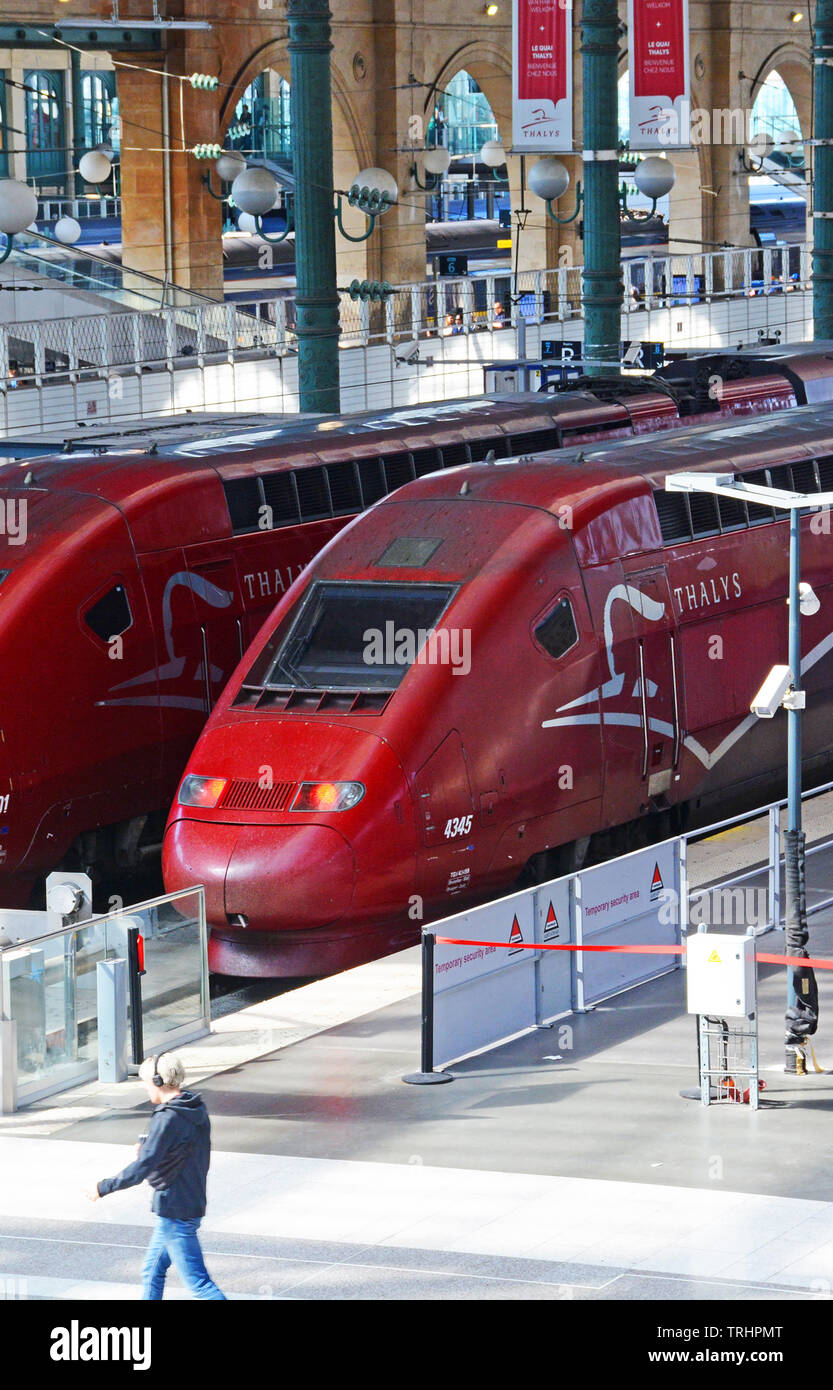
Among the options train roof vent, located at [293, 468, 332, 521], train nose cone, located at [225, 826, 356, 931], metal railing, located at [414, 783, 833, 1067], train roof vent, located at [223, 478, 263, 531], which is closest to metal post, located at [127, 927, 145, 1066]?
train nose cone, located at [225, 826, 356, 931]

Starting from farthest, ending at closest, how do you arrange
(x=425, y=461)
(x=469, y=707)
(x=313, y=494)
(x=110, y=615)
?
(x=425, y=461) < (x=313, y=494) < (x=110, y=615) < (x=469, y=707)

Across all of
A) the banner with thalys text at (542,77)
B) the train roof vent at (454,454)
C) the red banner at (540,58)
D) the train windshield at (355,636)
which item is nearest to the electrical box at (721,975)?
the train windshield at (355,636)

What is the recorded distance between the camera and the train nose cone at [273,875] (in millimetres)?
17562

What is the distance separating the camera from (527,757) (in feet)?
61.4

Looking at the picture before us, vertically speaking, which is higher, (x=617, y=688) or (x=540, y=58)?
(x=540, y=58)

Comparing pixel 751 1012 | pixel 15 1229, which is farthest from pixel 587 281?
pixel 15 1229

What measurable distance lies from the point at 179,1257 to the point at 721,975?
5164 millimetres

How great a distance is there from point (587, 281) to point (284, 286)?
2820cm

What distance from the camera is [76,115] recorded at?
8338 centimetres

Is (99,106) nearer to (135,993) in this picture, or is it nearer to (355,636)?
(355,636)

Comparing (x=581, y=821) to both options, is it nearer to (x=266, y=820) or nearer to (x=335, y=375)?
(x=266, y=820)

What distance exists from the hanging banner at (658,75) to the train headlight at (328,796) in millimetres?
17991

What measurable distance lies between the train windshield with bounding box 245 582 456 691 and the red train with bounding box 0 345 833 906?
1845mm

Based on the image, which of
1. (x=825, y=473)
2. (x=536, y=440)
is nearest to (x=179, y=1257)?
(x=825, y=473)
